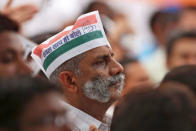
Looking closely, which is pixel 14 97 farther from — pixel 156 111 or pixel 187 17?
pixel 187 17

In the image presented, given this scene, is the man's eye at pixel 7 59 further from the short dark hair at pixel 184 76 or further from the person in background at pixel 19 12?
the short dark hair at pixel 184 76

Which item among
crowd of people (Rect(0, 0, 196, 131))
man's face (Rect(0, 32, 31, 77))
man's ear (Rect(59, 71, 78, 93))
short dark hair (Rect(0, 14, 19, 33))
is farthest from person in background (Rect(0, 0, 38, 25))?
man's ear (Rect(59, 71, 78, 93))

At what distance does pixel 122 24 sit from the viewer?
Result: 353 inches

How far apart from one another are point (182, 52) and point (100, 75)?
2939mm

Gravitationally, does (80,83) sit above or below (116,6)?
above

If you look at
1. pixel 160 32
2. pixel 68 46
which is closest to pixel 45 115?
pixel 68 46

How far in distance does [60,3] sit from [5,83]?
175 inches

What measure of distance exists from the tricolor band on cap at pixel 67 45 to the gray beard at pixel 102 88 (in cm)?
25

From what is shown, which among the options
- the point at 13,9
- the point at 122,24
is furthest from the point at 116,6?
the point at 13,9

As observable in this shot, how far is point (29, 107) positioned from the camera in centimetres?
388

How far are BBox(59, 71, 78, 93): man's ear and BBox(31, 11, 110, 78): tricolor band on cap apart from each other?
0.27ft

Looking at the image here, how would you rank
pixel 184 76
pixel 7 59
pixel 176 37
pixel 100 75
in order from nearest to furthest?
pixel 184 76 < pixel 7 59 < pixel 100 75 < pixel 176 37

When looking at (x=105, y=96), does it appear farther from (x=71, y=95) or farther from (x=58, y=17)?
(x=58, y=17)

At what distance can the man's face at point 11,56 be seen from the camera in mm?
5180
